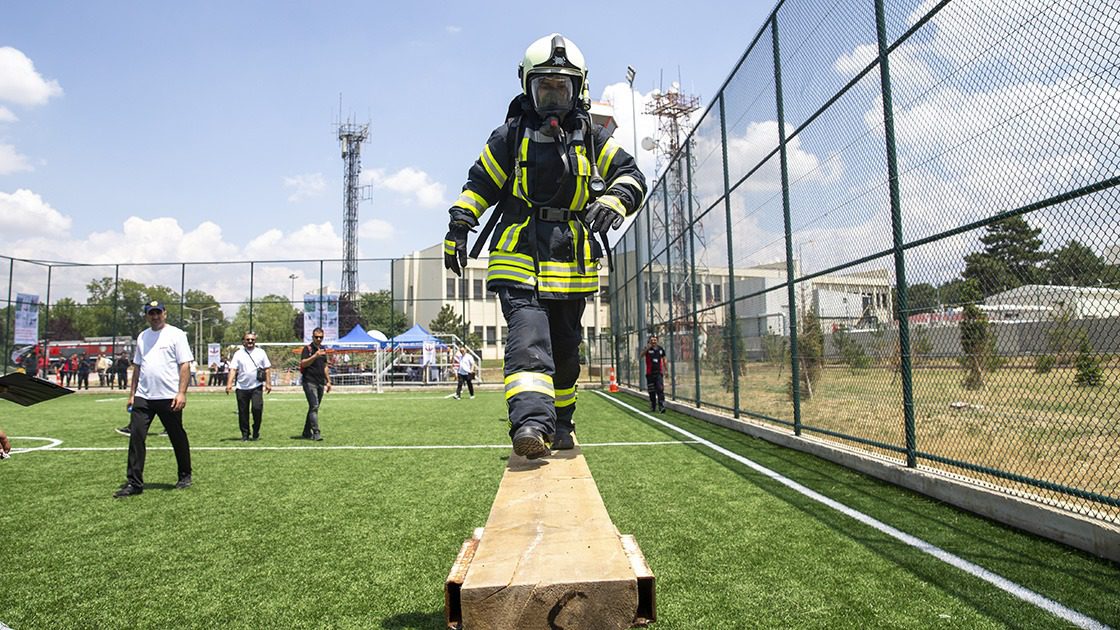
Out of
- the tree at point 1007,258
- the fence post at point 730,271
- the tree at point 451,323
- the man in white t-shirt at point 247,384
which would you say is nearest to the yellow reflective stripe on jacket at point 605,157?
the tree at point 1007,258

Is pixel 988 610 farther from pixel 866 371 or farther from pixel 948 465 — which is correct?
pixel 866 371

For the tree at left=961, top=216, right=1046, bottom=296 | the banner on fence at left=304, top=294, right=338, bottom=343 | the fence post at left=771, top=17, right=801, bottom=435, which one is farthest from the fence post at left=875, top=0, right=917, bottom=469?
the banner on fence at left=304, top=294, right=338, bottom=343

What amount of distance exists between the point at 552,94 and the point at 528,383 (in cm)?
158

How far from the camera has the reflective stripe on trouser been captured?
305 centimetres

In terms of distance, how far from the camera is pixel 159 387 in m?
6.29

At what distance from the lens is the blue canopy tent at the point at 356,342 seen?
2773 cm

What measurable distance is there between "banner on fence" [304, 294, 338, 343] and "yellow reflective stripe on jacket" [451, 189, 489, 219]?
26.9m

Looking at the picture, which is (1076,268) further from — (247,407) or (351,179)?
(351,179)

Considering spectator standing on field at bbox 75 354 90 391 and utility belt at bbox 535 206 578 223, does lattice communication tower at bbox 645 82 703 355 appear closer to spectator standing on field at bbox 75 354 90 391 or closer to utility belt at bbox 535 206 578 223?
utility belt at bbox 535 206 578 223

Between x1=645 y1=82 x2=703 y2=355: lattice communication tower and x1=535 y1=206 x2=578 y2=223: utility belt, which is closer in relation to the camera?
x1=535 y1=206 x2=578 y2=223: utility belt

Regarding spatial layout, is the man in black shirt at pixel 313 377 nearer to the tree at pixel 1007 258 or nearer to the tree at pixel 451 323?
the tree at pixel 1007 258

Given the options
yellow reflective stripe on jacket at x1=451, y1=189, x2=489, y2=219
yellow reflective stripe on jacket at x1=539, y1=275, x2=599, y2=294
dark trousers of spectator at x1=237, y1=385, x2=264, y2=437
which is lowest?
dark trousers of spectator at x1=237, y1=385, x2=264, y2=437

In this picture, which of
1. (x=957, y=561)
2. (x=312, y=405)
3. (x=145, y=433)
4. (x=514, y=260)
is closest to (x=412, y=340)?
(x=312, y=405)

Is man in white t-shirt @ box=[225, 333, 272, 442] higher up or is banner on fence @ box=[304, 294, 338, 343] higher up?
banner on fence @ box=[304, 294, 338, 343]
